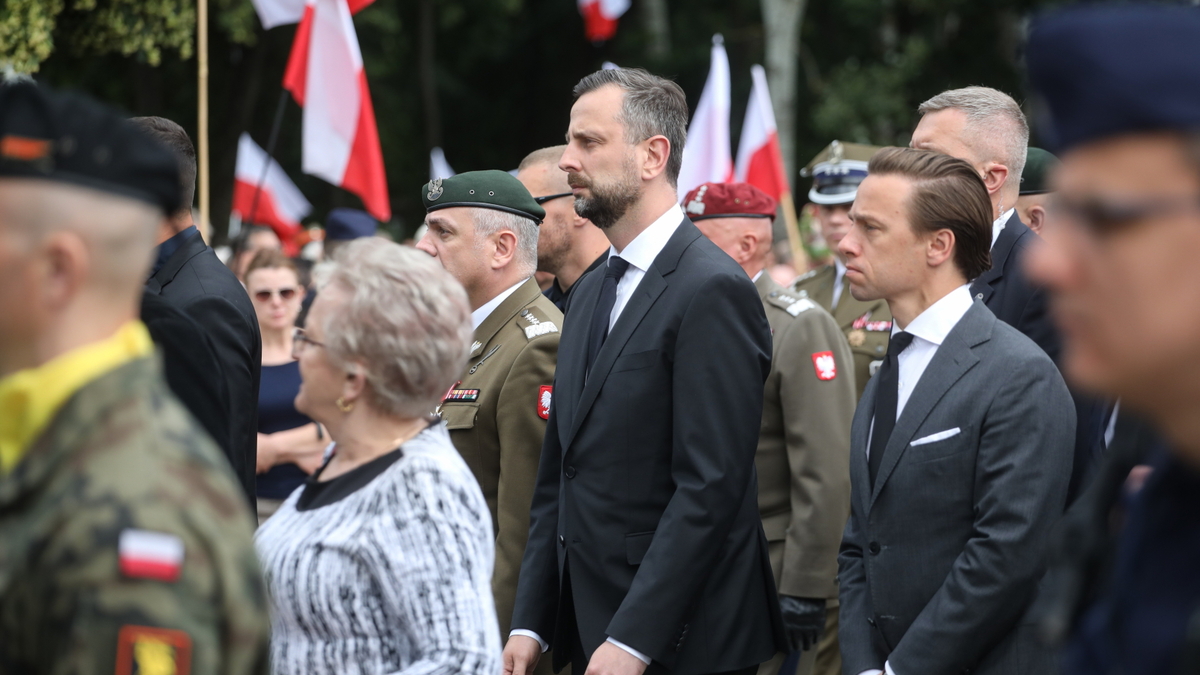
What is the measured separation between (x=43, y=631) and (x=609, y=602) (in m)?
2.25

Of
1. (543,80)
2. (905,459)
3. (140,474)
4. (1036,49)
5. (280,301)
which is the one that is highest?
(1036,49)

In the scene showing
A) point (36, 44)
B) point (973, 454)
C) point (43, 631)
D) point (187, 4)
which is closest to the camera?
point (43, 631)

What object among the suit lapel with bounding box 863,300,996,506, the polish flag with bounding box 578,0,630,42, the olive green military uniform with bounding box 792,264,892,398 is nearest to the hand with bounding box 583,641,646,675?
the suit lapel with bounding box 863,300,996,506

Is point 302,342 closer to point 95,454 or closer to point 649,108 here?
point 95,454

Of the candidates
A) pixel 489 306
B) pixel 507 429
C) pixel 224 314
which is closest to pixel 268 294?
pixel 489 306

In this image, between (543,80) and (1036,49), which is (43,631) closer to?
(1036,49)

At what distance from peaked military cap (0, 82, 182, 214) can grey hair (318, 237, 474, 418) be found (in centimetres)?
80

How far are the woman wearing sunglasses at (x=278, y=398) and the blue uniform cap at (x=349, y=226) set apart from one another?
205 cm

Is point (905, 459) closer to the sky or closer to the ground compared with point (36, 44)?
closer to the ground

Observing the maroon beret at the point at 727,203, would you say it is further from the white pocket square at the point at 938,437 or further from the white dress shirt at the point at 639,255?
the white pocket square at the point at 938,437

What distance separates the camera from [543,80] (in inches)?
1071

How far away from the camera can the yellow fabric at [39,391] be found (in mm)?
1638

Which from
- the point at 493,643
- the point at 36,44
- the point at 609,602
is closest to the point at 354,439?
the point at 493,643

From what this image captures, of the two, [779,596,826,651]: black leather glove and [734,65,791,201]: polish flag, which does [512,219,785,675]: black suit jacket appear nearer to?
[779,596,826,651]: black leather glove
